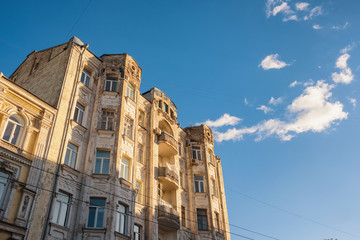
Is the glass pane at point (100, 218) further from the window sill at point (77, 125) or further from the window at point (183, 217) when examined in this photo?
the window at point (183, 217)

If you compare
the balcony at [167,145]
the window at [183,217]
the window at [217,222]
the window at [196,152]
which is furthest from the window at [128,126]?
the window at [217,222]

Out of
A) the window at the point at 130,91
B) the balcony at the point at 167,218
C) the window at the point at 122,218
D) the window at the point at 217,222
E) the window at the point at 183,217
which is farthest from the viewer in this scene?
the window at the point at 217,222

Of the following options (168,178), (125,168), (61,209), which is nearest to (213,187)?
(168,178)

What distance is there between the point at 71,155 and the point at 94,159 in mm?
1482

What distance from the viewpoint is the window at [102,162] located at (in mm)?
20656

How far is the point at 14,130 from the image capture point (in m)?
17.4

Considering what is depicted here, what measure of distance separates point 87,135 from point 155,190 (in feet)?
21.4

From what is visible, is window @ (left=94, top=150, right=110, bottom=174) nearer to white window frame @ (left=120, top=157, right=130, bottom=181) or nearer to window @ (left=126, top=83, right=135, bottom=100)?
white window frame @ (left=120, top=157, right=130, bottom=181)

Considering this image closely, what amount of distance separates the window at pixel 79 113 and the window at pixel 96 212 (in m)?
5.62

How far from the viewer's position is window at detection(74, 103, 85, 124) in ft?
71.5

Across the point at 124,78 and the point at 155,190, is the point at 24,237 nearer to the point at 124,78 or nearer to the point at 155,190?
the point at 155,190

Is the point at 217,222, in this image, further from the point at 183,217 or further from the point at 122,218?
the point at 122,218

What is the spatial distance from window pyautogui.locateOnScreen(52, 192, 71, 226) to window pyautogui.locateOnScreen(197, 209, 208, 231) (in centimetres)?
1280

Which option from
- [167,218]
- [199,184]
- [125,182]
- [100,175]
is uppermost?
[199,184]
